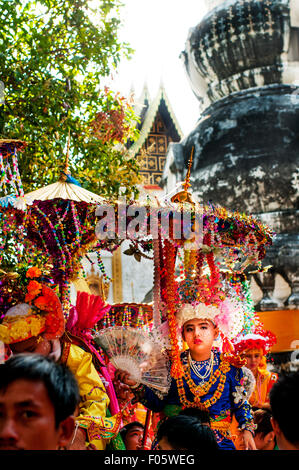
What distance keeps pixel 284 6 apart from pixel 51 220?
22.7 feet

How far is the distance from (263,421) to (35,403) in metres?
3.41

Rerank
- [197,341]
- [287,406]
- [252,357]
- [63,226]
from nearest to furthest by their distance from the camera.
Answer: [287,406]
[197,341]
[63,226]
[252,357]

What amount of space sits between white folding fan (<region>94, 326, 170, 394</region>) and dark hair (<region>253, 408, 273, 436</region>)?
1.24m

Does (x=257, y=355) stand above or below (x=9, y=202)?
below

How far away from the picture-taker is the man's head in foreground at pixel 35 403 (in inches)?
75.0

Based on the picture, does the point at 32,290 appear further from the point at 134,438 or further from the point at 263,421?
the point at 263,421

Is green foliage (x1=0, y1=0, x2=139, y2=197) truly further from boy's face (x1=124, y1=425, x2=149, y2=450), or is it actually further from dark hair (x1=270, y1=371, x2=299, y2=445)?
dark hair (x1=270, y1=371, x2=299, y2=445)

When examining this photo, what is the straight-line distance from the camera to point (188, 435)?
96.9 inches

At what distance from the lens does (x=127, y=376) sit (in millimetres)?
4219

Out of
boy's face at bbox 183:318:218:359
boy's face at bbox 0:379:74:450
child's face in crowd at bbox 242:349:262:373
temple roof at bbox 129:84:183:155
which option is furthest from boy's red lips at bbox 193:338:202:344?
temple roof at bbox 129:84:183:155

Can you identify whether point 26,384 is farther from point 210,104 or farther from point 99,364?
point 210,104

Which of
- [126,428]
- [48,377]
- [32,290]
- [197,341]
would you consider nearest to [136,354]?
[197,341]

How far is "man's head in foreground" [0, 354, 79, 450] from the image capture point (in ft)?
6.25

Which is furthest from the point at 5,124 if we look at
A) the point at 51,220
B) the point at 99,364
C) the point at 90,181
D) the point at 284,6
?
the point at 284,6
